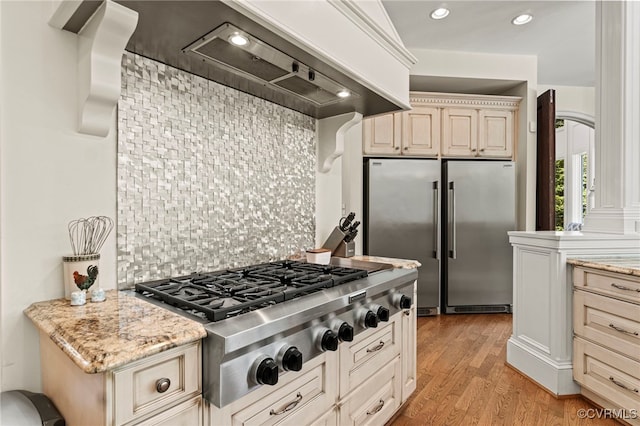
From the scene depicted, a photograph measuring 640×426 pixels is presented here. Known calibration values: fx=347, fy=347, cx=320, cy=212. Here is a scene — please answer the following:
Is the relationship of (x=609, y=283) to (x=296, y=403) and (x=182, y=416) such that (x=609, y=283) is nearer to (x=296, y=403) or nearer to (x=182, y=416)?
(x=296, y=403)

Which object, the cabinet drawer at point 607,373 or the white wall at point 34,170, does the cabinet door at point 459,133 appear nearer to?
the cabinet drawer at point 607,373

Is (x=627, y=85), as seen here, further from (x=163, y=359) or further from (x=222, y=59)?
(x=163, y=359)

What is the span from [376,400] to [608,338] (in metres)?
1.45

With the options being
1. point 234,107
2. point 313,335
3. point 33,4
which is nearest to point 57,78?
point 33,4

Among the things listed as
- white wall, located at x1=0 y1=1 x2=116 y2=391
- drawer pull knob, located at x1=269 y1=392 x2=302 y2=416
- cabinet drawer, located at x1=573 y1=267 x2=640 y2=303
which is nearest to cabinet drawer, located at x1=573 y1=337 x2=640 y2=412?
cabinet drawer, located at x1=573 y1=267 x2=640 y2=303

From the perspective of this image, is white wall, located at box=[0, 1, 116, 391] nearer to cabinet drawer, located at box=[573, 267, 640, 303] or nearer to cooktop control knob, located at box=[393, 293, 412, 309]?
cooktop control knob, located at box=[393, 293, 412, 309]

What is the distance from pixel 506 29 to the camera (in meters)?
3.50

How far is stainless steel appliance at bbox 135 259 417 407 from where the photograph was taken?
94 centimetres

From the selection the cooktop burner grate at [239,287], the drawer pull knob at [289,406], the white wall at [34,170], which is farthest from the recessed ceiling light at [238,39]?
the drawer pull knob at [289,406]

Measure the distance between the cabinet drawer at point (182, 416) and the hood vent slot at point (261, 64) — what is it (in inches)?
46.9

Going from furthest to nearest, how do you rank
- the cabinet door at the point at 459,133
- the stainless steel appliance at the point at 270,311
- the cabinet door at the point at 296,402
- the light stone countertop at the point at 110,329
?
the cabinet door at the point at 459,133
the cabinet door at the point at 296,402
the stainless steel appliance at the point at 270,311
the light stone countertop at the point at 110,329

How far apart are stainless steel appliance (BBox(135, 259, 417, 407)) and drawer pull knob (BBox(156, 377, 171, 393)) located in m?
0.10

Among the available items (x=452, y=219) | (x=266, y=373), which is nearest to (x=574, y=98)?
(x=452, y=219)

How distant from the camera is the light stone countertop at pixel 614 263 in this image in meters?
1.89
